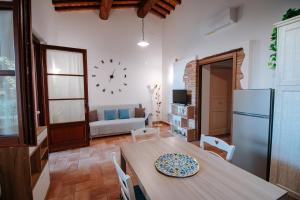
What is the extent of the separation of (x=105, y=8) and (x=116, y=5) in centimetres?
73

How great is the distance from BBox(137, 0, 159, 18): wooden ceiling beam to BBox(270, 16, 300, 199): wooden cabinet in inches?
147

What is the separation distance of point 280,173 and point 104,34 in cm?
541

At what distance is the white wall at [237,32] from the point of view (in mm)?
2570

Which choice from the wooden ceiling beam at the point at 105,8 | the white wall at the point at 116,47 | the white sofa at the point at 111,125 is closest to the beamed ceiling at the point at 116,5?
the wooden ceiling beam at the point at 105,8

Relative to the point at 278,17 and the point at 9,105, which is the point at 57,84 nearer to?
the point at 9,105

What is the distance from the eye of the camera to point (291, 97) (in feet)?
5.81

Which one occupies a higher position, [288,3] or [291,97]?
[288,3]

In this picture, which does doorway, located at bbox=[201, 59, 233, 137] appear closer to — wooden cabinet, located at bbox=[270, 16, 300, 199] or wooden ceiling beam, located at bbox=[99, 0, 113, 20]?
wooden cabinet, located at bbox=[270, 16, 300, 199]

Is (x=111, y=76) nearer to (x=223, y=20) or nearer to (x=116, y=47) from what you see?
(x=116, y=47)

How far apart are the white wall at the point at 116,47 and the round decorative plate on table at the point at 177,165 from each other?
4.23m

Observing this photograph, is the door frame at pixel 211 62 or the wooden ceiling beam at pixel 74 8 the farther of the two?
the wooden ceiling beam at pixel 74 8

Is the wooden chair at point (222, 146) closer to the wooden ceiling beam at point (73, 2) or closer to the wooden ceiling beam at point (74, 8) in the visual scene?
the wooden ceiling beam at point (73, 2)

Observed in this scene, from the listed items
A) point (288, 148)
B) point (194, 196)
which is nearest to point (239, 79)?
point (288, 148)

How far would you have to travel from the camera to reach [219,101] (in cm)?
458
